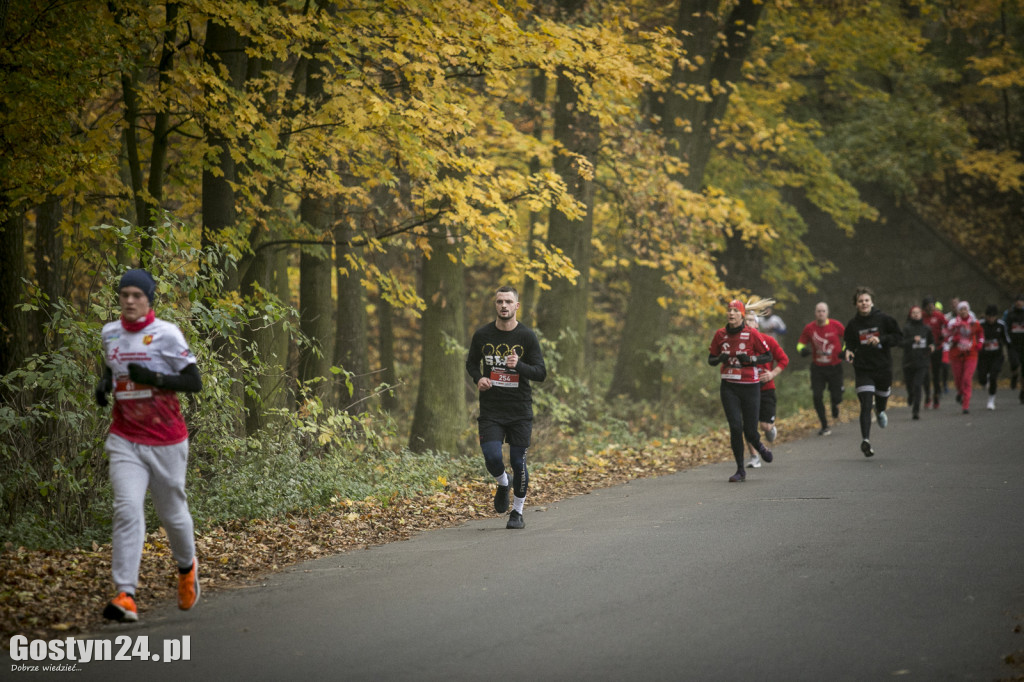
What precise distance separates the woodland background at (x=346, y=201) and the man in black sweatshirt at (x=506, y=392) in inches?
77.5

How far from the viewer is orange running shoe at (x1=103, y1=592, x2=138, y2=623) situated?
5980mm

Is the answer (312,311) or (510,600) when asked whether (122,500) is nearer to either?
(510,600)

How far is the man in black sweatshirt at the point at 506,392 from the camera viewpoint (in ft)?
31.0

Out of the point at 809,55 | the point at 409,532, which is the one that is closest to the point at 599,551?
the point at 409,532

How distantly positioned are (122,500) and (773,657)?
12.7 ft

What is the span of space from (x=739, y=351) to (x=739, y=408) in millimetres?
715

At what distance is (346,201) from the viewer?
1456cm

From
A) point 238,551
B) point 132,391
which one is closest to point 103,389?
point 132,391

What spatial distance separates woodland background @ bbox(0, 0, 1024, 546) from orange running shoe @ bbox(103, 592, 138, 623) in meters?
2.70

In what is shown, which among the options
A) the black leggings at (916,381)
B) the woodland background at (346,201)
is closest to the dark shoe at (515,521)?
the woodland background at (346,201)

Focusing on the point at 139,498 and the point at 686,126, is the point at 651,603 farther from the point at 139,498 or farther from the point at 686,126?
the point at 686,126

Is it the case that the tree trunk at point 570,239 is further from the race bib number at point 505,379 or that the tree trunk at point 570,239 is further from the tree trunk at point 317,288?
the race bib number at point 505,379

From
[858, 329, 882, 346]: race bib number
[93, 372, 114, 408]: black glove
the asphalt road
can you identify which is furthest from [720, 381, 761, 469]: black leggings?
[93, 372, 114, 408]: black glove

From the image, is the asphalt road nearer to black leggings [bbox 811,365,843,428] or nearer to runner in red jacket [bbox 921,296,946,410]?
black leggings [bbox 811,365,843,428]
